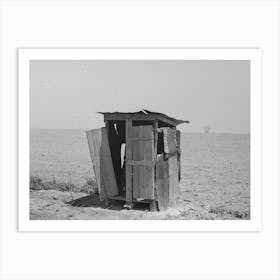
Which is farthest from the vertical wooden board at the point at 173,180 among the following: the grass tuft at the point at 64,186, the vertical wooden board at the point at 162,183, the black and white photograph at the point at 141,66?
the grass tuft at the point at 64,186

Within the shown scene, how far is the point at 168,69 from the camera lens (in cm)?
607

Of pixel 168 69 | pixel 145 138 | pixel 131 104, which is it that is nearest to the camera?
pixel 168 69

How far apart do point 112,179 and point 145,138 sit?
106 cm

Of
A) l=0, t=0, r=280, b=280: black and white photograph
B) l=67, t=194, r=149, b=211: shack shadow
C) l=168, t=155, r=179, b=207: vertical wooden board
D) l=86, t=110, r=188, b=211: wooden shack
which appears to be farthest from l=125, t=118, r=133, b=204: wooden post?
l=0, t=0, r=280, b=280: black and white photograph

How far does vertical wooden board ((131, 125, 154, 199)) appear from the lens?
6.71 meters

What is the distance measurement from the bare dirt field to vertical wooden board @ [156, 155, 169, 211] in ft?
0.59

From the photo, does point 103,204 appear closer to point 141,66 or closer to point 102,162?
point 102,162

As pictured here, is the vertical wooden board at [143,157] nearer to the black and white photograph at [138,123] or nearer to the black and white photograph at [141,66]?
the black and white photograph at [138,123]

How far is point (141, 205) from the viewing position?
710 centimetres

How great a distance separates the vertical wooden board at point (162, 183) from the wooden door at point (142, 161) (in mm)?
159

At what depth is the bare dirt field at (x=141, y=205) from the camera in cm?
637
